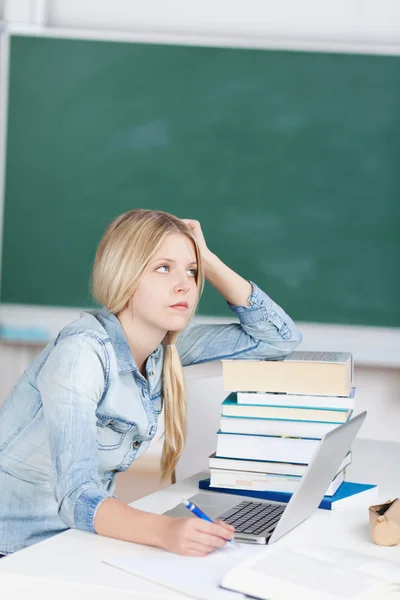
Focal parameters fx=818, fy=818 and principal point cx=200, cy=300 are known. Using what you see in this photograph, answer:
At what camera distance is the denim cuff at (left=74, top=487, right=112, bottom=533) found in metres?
1.24

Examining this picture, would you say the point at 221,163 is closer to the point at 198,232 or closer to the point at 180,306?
the point at 198,232

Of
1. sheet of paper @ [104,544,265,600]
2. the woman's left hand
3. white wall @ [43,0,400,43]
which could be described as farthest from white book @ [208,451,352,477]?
white wall @ [43,0,400,43]

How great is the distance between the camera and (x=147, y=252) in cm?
154

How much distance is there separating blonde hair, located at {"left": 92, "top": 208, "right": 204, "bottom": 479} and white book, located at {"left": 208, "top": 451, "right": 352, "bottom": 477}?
131mm

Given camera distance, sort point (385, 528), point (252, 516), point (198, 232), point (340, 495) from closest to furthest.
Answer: point (385, 528)
point (252, 516)
point (340, 495)
point (198, 232)

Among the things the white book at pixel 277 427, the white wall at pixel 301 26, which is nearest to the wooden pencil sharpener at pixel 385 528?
the white book at pixel 277 427

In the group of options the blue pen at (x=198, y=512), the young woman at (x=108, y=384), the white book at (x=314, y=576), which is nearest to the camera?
the white book at (x=314, y=576)

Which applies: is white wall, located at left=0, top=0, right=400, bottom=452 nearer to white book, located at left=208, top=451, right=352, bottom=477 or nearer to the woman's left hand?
the woman's left hand

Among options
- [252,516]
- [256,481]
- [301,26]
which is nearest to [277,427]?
[256,481]

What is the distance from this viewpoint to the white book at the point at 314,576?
39.9 inches

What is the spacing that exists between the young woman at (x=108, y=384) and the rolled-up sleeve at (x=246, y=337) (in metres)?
0.23

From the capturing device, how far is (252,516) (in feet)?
4.55

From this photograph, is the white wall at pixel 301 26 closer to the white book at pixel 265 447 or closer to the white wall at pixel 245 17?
the white wall at pixel 245 17

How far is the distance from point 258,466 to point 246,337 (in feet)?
1.48
